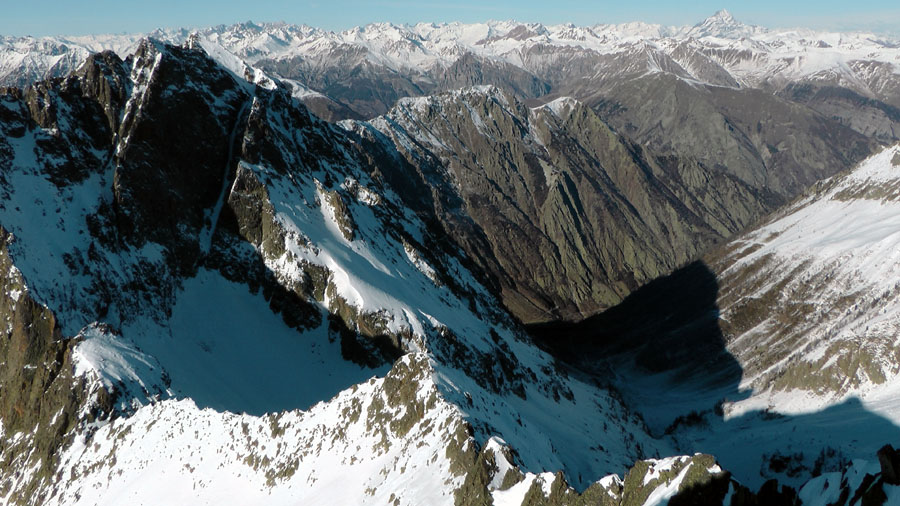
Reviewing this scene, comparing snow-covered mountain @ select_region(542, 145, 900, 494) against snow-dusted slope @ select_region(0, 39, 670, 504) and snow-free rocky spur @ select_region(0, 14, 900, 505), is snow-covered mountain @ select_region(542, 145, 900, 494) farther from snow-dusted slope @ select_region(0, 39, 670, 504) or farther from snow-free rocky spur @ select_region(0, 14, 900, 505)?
snow-dusted slope @ select_region(0, 39, 670, 504)

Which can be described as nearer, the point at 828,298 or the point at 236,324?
the point at 236,324

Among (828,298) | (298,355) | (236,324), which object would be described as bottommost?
(828,298)

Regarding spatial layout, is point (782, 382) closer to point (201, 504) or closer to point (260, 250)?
point (260, 250)

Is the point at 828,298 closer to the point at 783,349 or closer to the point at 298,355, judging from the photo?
the point at 783,349

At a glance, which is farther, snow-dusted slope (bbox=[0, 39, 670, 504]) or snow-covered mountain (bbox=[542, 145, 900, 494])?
snow-covered mountain (bbox=[542, 145, 900, 494])

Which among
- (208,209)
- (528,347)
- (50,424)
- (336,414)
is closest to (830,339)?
(528,347)

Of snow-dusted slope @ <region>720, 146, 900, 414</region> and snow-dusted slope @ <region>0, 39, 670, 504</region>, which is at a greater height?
snow-dusted slope @ <region>0, 39, 670, 504</region>

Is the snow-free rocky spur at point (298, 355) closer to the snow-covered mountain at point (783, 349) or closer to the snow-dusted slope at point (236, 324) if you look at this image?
the snow-dusted slope at point (236, 324)

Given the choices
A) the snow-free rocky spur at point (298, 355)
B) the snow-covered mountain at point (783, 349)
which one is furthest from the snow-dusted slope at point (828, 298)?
the snow-free rocky spur at point (298, 355)

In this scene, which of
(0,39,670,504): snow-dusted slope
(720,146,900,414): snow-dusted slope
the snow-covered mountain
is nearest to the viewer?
(0,39,670,504): snow-dusted slope

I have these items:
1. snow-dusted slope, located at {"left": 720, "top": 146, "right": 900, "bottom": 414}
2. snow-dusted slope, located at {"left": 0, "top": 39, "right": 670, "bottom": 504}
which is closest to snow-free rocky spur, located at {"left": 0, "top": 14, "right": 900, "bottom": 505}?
snow-dusted slope, located at {"left": 0, "top": 39, "right": 670, "bottom": 504}

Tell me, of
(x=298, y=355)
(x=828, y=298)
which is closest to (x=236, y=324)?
(x=298, y=355)

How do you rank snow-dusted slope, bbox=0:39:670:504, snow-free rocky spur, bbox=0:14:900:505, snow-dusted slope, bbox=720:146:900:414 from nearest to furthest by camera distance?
snow-free rocky spur, bbox=0:14:900:505 < snow-dusted slope, bbox=0:39:670:504 < snow-dusted slope, bbox=720:146:900:414
